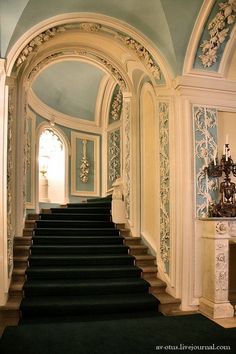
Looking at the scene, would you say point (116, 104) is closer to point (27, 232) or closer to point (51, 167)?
point (51, 167)

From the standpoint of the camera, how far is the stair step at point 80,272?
4.91m

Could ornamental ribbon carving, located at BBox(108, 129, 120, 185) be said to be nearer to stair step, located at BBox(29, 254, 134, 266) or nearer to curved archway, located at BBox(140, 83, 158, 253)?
curved archway, located at BBox(140, 83, 158, 253)

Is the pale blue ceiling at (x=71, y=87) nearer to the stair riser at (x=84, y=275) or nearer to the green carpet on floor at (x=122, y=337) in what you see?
the stair riser at (x=84, y=275)

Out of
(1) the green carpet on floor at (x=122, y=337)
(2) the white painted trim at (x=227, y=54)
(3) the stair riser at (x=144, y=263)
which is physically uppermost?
(2) the white painted trim at (x=227, y=54)

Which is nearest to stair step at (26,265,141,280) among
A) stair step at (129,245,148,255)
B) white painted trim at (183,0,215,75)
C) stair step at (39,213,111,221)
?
stair step at (129,245,148,255)

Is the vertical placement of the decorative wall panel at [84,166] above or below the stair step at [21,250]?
above

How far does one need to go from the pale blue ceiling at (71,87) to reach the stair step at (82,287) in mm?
5462

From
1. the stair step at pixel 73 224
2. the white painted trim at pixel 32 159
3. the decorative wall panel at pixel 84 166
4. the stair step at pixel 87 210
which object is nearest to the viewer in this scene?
the stair step at pixel 73 224

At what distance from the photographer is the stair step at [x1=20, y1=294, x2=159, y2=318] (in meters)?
4.21

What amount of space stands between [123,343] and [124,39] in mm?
3945

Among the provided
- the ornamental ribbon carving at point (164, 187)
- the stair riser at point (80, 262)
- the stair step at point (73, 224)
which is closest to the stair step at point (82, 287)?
the stair riser at point (80, 262)

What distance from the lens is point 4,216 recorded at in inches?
169

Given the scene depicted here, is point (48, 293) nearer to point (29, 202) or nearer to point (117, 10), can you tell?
point (29, 202)

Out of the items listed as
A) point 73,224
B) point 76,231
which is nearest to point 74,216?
point 73,224
